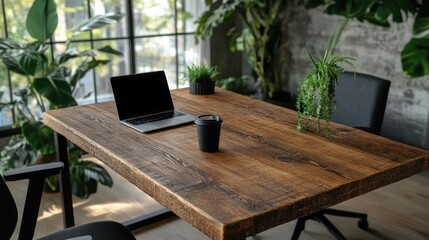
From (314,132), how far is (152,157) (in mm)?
687

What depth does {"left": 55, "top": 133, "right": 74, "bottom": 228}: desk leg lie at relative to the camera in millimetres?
2309

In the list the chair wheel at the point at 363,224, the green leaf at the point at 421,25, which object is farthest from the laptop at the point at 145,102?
the green leaf at the point at 421,25

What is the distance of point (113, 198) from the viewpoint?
3.14 m

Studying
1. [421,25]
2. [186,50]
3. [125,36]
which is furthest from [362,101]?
[186,50]

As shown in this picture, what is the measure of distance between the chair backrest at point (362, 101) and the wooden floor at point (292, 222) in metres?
0.70

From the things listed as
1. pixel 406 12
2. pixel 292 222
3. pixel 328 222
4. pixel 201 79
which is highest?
pixel 406 12

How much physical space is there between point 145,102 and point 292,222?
127cm

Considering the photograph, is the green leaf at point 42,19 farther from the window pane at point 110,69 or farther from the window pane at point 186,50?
the window pane at point 186,50

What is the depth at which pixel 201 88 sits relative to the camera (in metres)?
2.50

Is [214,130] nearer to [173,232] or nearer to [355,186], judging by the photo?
[355,186]

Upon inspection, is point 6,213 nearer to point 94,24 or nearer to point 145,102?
point 145,102

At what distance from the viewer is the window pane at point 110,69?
166 inches

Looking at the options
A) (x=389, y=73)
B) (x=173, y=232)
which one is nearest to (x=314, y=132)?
(x=173, y=232)

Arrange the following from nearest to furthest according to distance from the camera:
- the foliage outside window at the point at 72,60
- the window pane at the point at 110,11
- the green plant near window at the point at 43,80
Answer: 1. the green plant near window at the point at 43,80
2. the foliage outside window at the point at 72,60
3. the window pane at the point at 110,11
